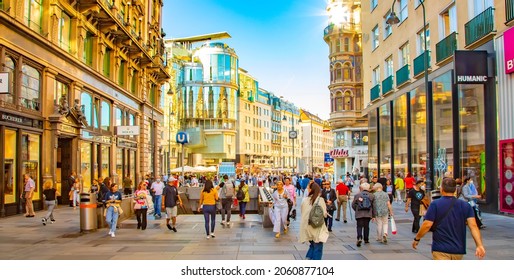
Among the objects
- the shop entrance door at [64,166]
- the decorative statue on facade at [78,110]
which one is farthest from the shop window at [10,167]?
the shop entrance door at [64,166]

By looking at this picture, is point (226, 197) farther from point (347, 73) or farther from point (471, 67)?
point (347, 73)

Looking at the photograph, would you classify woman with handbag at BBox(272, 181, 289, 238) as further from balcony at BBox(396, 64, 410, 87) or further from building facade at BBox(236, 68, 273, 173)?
building facade at BBox(236, 68, 273, 173)

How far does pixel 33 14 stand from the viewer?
2295 centimetres

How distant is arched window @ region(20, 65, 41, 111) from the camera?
864 inches

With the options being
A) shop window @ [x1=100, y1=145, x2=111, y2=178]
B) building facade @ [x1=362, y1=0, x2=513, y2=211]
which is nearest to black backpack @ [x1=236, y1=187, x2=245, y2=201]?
building facade @ [x1=362, y1=0, x2=513, y2=211]

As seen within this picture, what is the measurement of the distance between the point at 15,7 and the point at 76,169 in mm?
10001

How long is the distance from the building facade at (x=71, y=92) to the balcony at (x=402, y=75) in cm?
1558

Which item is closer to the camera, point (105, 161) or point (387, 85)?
point (387, 85)

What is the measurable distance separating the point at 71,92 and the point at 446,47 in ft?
61.9

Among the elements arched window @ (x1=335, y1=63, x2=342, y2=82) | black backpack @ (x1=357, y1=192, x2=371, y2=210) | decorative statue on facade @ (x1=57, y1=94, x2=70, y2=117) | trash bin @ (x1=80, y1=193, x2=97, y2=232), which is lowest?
trash bin @ (x1=80, y1=193, x2=97, y2=232)

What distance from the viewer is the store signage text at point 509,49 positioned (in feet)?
58.3

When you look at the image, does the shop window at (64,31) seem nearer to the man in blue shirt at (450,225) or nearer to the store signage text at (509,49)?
the store signage text at (509,49)

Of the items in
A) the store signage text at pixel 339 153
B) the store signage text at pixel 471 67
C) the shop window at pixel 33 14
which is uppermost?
the shop window at pixel 33 14

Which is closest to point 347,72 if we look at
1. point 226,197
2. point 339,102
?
point 339,102
